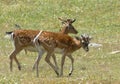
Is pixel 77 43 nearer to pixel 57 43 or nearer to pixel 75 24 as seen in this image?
pixel 57 43

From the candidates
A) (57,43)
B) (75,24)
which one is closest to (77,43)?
(57,43)

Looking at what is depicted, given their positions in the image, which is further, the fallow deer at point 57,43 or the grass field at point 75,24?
the grass field at point 75,24

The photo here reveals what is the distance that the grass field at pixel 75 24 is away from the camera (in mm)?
18266

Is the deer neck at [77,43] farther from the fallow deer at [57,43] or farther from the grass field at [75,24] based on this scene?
the grass field at [75,24]

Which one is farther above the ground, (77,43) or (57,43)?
(57,43)

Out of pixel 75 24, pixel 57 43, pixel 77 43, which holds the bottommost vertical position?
pixel 75 24

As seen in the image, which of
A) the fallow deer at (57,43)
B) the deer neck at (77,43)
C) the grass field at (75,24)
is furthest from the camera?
the grass field at (75,24)

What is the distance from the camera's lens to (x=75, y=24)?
29.1 meters

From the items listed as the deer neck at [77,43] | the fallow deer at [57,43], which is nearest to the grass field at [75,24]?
the fallow deer at [57,43]

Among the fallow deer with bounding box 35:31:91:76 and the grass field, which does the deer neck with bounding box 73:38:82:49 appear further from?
the grass field

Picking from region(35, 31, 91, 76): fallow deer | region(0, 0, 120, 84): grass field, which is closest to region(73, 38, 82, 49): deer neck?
region(35, 31, 91, 76): fallow deer

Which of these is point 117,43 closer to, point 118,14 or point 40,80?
point 118,14

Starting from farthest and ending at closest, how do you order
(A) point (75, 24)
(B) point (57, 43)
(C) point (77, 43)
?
(A) point (75, 24) → (C) point (77, 43) → (B) point (57, 43)

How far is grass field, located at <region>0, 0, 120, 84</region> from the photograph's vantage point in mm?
18266
